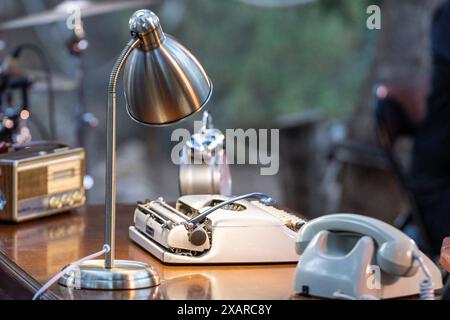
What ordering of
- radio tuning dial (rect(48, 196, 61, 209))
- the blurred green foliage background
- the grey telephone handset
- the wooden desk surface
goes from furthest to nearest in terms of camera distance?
1. the blurred green foliage background
2. radio tuning dial (rect(48, 196, 61, 209))
3. the wooden desk surface
4. the grey telephone handset

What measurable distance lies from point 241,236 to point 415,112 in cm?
236

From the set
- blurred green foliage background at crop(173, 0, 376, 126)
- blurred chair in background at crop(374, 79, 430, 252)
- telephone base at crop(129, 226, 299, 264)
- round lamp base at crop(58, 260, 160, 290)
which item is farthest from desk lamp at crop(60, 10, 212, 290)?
blurred green foliage background at crop(173, 0, 376, 126)

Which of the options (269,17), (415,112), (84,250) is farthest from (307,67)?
(84,250)

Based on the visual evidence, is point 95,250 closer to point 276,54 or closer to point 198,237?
point 198,237

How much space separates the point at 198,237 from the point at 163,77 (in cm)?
33

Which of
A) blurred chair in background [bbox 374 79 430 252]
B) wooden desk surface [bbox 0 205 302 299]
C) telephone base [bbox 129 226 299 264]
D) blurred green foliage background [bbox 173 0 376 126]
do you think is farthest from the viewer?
blurred green foliage background [bbox 173 0 376 126]

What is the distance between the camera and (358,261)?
1.70 metres

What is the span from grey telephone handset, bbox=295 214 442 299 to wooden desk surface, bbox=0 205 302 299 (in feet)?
0.28

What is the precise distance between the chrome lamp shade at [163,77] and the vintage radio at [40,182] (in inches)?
25.7

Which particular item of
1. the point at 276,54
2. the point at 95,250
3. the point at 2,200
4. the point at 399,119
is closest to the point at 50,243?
the point at 95,250

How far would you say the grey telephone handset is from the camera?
1.69 m

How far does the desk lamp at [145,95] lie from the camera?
72.6 inches

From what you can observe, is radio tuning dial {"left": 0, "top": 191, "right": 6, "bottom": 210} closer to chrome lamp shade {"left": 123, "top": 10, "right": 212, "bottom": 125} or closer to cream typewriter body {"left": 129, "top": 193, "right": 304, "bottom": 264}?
cream typewriter body {"left": 129, "top": 193, "right": 304, "bottom": 264}

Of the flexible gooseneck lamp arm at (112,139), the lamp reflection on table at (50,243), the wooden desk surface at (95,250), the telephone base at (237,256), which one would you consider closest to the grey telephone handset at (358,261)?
the wooden desk surface at (95,250)
